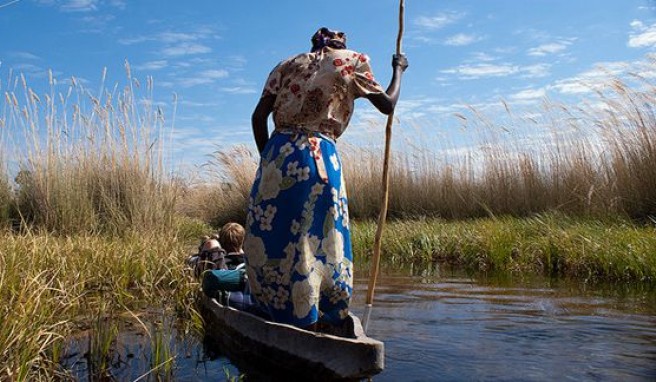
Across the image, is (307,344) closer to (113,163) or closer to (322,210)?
(322,210)

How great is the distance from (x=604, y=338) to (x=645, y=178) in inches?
170

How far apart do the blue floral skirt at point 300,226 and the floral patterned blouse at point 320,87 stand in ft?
0.27

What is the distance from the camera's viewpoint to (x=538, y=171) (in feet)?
31.6

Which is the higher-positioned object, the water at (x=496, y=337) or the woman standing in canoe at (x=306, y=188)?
the woman standing in canoe at (x=306, y=188)

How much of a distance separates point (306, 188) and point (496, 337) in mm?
1734

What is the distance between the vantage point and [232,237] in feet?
15.6

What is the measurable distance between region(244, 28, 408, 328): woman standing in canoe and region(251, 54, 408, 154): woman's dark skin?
1 centimetres

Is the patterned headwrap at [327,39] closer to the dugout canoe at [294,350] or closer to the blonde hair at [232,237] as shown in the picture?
the dugout canoe at [294,350]

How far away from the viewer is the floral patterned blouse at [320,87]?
3.10 m

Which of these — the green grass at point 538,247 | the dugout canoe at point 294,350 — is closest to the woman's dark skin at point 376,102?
the dugout canoe at point 294,350

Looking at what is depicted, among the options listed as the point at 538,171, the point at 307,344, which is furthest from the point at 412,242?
the point at 307,344

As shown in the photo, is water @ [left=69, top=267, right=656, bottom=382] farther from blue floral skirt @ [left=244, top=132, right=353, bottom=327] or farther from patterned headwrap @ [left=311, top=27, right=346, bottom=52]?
patterned headwrap @ [left=311, top=27, right=346, bottom=52]

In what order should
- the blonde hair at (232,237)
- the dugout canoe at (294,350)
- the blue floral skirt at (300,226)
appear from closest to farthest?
the dugout canoe at (294,350), the blue floral skirt at (300,226), the blonde hair at (232,237)

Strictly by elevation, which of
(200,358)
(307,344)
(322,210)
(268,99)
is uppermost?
(268,99)
